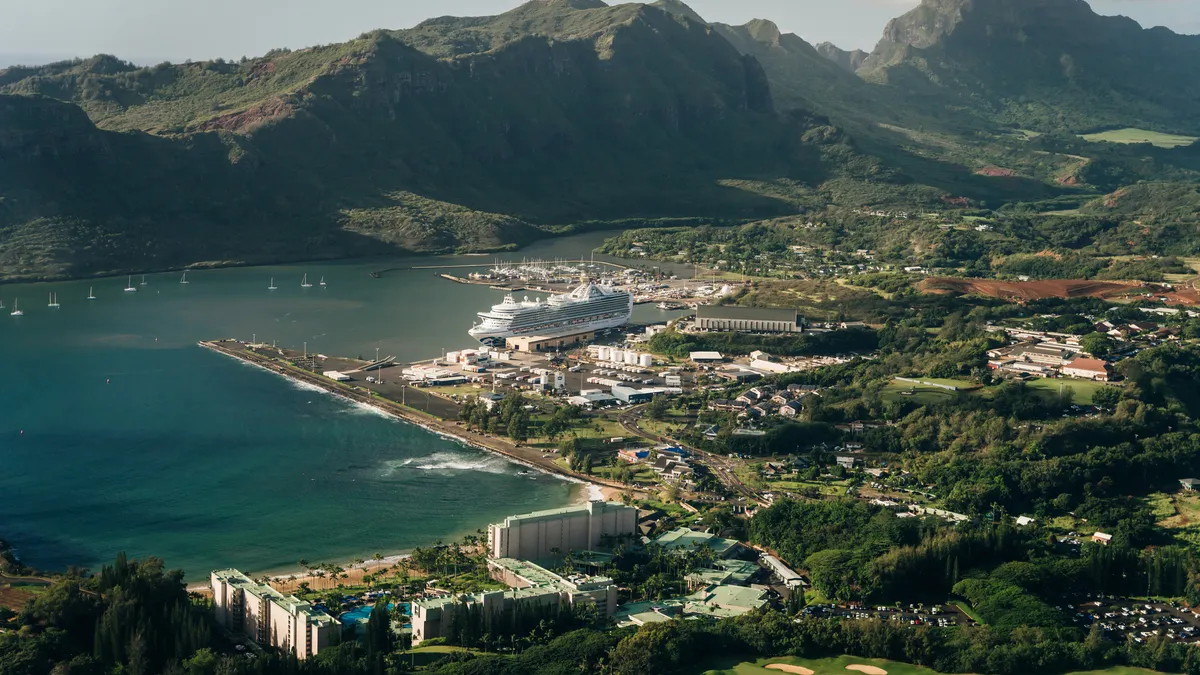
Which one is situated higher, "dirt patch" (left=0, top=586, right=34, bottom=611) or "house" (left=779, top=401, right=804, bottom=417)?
"house" (left=779, top=401, right=804, bottom=417)

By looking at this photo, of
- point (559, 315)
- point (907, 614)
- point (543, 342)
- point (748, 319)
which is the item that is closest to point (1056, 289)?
point (748, 319)

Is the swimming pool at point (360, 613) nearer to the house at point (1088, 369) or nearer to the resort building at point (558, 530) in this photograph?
the resort building at point (558, 530)

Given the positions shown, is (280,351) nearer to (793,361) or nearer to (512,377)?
(512,377)

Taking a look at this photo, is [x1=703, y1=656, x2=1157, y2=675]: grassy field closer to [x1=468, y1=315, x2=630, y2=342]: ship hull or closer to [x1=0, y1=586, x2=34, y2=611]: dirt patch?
[x1=0, y1=586, x2=34, y2=611]: dirt patch

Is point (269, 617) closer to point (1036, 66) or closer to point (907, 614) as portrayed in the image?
point (907, 614)

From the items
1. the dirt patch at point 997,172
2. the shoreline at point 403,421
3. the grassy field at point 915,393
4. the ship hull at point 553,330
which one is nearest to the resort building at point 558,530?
the shoreline at point 403,421

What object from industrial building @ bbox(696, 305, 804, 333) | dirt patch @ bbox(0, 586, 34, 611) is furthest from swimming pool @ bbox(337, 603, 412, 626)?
industrial building @ bbox(696, 305, 804, 333)
